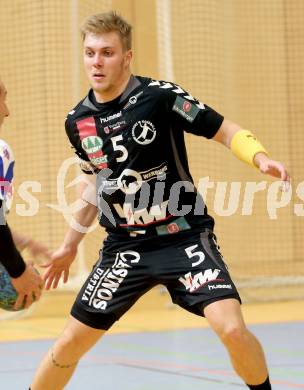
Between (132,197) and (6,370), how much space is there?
2312mm

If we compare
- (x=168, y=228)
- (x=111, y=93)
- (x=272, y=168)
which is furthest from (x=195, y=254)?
(x=111, y=93)

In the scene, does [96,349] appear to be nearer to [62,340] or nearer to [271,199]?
[62,340]

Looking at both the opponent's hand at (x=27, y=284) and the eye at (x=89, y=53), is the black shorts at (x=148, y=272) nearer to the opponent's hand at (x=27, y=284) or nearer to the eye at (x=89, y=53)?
the opponent's hand at (x=27, y=284)

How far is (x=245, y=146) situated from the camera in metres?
4.14

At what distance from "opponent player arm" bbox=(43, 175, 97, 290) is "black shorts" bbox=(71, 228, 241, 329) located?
0.75 ft

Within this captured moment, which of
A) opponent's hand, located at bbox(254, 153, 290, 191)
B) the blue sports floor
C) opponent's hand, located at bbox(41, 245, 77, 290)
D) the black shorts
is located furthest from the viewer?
the blue sports floor

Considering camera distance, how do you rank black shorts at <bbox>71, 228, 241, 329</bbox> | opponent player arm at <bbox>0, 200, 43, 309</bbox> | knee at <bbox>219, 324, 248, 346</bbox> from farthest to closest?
black shorts at <bbox>71, 228, 241, 329</bbox>, knee at <bbox>219, 324, 248, 346</bbox>, opponent player arm at <bbox>0, 200, 43, 309</bbox>

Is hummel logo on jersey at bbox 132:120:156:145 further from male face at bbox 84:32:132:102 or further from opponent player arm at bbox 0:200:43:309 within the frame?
opponent player arm at bbox 0:200:43:309

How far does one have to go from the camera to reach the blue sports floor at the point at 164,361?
5.69m

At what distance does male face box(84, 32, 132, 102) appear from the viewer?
4500mm

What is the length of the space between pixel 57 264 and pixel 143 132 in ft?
2.55

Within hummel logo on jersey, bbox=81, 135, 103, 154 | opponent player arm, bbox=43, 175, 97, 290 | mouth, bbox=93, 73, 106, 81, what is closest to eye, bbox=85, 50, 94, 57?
mouth, bbox=93, 73, 106, 81

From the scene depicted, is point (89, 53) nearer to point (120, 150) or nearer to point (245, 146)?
point (120, 150)

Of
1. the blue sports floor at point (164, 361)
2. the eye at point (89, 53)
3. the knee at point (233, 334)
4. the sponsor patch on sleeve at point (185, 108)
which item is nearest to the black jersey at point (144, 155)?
the sponsor patch on sleeve at point (185, 108)
